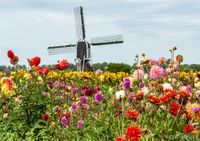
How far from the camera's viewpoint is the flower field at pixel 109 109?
466 centimetres

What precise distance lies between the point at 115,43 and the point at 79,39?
2687 mm

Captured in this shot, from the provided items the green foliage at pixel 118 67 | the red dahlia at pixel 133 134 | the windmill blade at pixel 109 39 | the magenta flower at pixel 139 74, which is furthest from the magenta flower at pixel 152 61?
the windmill blade at pixel 109 39

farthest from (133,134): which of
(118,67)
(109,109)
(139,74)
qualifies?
(118,67)

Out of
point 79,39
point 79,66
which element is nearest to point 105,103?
point 79,66

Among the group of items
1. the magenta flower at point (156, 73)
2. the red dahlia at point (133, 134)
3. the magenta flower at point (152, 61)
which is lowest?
the red dahlia at point (133, 134)

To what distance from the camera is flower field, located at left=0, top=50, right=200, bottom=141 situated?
466cm

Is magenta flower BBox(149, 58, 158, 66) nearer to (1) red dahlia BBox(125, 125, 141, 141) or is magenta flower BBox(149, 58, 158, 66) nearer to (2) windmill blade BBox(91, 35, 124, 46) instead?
(1) red dahlia BBox(125, 125, 141, 141)

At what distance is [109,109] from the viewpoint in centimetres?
683

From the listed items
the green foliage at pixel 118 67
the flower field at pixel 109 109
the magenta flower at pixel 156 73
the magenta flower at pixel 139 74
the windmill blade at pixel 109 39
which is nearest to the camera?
the flower field at pixel 109 109

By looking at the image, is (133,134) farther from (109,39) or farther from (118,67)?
(109,39)

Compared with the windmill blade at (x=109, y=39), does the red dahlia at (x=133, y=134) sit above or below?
above

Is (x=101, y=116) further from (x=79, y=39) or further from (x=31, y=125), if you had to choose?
(x=79, y=39)

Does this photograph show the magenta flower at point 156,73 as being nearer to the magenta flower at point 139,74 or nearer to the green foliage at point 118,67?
the magenta flower at point 139,74

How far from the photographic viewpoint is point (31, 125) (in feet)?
26.0
